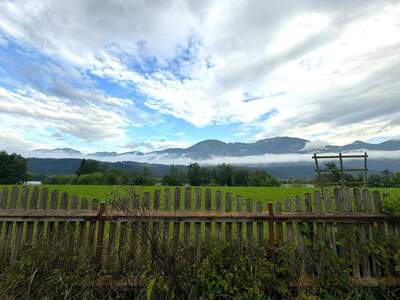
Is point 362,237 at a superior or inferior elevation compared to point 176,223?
inferior

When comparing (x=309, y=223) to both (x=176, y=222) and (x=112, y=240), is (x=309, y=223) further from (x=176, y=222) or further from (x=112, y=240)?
(x=112, y=240)

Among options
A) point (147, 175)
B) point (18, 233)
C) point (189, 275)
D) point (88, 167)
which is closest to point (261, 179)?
point (147, 175)

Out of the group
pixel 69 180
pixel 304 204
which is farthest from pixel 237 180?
pixel 304 204

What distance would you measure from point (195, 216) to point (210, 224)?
13.0 inches

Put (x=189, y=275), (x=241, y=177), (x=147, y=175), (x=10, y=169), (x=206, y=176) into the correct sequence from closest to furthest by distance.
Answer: (x=189, y=275), (x=147, y=175), (x=10, y=169), (x=241, y=177), (x=206, y=176)

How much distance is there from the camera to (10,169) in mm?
65125

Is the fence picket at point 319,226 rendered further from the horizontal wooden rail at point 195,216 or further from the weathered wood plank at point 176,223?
the weathered wood plank at point 176,223

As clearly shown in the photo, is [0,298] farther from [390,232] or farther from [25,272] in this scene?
[390,232]

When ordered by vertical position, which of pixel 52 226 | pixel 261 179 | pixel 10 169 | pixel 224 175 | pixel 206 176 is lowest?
pixel 52 226

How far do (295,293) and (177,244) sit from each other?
197 cm

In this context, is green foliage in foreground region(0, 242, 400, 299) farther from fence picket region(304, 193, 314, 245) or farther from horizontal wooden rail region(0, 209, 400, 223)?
horizontal wooden rail region(0, 209, 400, 223)

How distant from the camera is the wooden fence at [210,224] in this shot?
12.2 ft

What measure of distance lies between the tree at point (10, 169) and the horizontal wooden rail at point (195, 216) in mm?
79793

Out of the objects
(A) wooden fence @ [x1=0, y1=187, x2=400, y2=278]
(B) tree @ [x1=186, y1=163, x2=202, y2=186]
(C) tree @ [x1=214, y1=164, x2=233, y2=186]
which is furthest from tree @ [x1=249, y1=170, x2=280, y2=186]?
(A) wooden fence @ [x1=0, y1=187, x2=400, y2=278]
